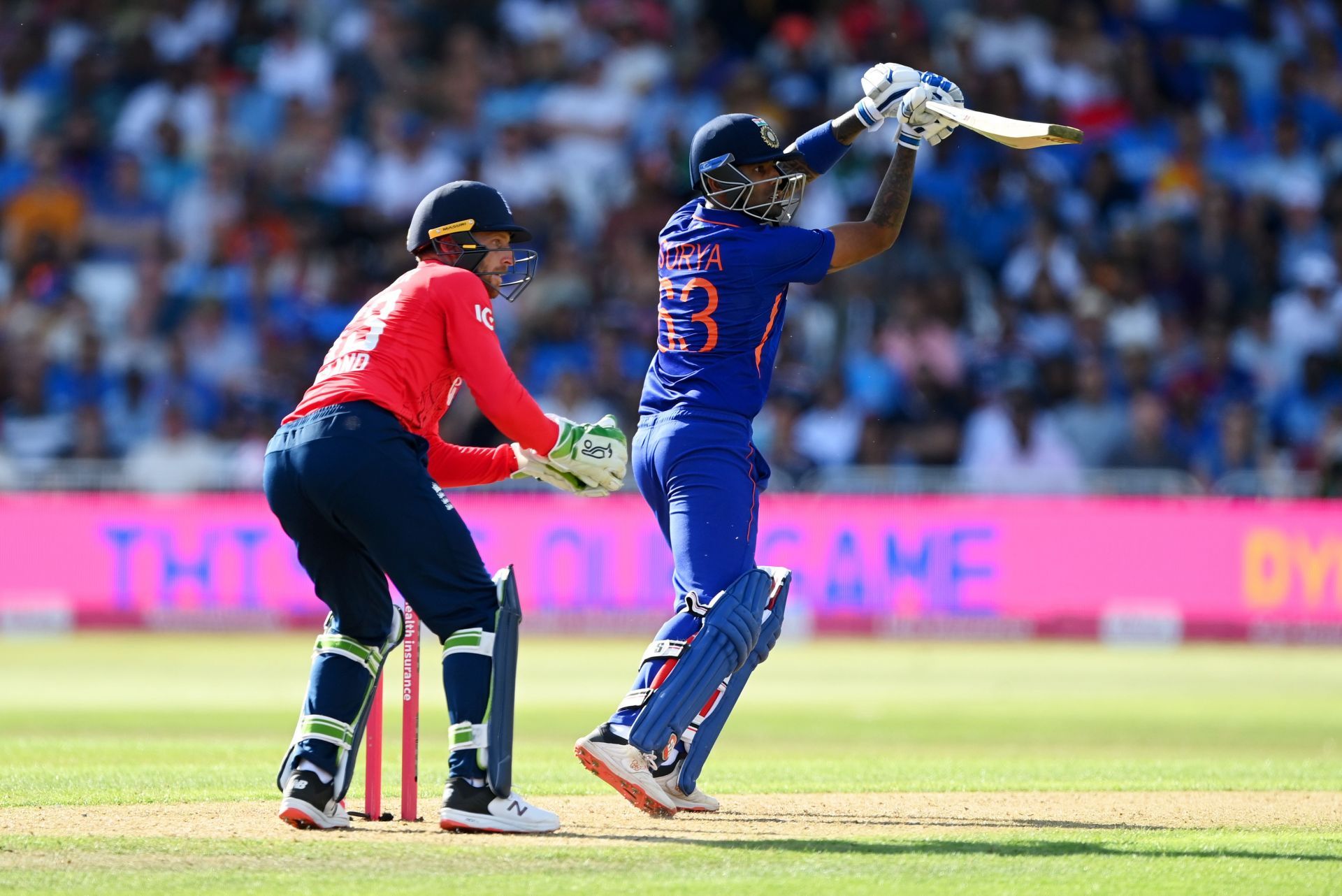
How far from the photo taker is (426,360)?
613 cm

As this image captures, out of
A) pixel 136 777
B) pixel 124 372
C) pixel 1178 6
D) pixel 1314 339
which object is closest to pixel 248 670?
pixel 124 372

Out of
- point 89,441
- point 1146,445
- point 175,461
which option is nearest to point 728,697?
point 1146,445

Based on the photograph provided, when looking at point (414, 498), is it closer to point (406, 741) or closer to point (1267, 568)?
point (406, 741)

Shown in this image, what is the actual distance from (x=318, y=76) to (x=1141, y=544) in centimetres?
977

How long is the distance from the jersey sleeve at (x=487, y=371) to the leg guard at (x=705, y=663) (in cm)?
83

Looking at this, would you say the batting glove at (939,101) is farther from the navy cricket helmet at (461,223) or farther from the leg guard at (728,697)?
the leg guard at (728,697)

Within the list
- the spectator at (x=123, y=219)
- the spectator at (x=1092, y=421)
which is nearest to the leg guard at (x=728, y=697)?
A: the spectator at (x=1092, y=421)

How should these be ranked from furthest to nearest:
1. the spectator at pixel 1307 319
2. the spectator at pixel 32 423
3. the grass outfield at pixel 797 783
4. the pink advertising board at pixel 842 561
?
the spectator at pixel 32 423, the spectator at pixel 1307 319, the pink advertising board at pixel 842 561, the grass outfield at pixel 797 783

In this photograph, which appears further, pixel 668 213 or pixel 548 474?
pixel 668 213

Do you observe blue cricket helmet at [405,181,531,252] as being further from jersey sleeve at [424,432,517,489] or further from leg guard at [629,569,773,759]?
leg guard at [629,569,773,759]

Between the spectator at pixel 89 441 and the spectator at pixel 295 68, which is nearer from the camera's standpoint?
the spectator at pixel 89 441

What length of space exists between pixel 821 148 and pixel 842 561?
9.52m

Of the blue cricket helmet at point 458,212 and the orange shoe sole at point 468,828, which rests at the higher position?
the blue cricket helmet at point 458,212

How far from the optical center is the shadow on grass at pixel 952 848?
5.70 metres
